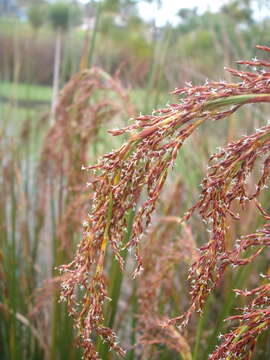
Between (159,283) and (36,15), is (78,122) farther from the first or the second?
(36,15)

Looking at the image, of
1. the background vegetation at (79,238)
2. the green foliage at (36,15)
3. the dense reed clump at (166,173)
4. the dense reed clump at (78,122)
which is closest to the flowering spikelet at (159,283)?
the background vegetation at (79,238)

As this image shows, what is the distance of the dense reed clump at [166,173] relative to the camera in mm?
448

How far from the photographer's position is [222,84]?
45cm

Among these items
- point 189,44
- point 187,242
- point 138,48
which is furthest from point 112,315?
point 138,48

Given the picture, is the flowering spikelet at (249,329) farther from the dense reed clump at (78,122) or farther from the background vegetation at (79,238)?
the dense reed clump at (78,122)

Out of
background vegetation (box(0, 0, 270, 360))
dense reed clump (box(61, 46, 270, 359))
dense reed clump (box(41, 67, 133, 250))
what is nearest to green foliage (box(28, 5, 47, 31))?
background vegetation (box(0, 0, 270, 360))

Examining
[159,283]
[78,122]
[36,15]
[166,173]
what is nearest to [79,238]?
[78,122]

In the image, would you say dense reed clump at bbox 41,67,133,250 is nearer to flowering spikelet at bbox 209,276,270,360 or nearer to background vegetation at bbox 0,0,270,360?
background vegetation at bbox 0,0,270,360

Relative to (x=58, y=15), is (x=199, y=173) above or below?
below

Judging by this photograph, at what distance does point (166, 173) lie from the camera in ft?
1.54

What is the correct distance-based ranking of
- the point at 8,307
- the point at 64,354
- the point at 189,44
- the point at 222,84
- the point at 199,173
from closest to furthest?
the point at 222,84
the point at 64,354
the point at 8,307
the point at 199,173
the point at 189,44

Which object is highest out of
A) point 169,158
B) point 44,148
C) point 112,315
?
point 169,158

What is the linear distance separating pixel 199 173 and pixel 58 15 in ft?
7.78

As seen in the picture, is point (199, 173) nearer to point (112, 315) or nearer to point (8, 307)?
point (8, 307)
